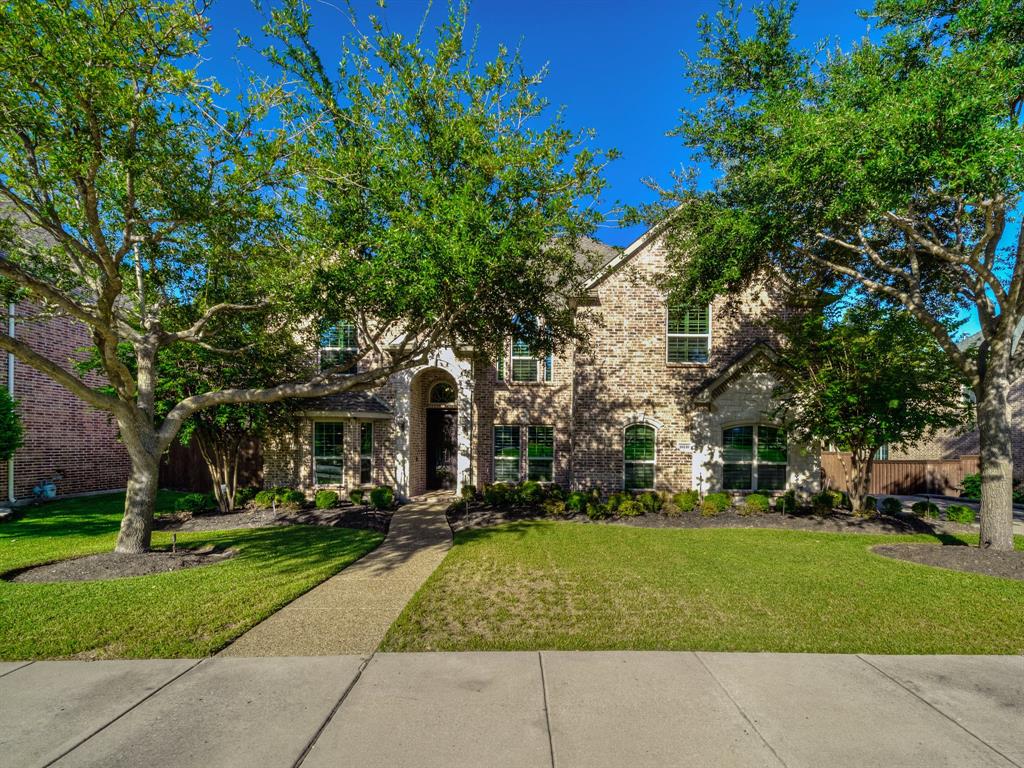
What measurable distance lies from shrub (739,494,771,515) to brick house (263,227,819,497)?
1102 mm

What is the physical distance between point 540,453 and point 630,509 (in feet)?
12.5

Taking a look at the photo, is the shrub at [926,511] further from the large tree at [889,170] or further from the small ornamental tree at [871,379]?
the large tree at [889,170]

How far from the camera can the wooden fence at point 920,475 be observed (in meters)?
18.1

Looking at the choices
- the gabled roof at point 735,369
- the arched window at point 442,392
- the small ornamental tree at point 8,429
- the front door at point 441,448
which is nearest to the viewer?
the small ornamental tree at point 8,429

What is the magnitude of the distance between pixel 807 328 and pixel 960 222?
143 inches

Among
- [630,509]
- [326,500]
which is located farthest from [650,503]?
[326,500]

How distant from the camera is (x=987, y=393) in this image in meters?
8.60

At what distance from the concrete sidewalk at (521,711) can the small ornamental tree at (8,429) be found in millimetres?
11016

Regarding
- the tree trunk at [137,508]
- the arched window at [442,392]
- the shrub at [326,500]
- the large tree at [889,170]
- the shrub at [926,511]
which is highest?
the large tree at [889,170]

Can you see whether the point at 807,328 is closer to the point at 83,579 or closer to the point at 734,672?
the point at 734,672

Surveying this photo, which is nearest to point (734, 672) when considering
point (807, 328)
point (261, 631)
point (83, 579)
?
point (261, 631)

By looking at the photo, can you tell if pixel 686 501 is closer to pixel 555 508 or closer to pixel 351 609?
pixel 555 508

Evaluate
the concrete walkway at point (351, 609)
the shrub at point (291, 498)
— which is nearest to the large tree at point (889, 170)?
the concrete walkway at point (351, 609)

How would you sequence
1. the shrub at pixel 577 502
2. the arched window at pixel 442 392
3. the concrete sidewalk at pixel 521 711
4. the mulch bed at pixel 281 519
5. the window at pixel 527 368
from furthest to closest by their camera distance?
the arched window at pixel 442 392, the window at pixel 527 368, the shrub at pixel 577 502, the mulch bed at pixel 281 519, the concrete sidewalk at pixel 521 711
